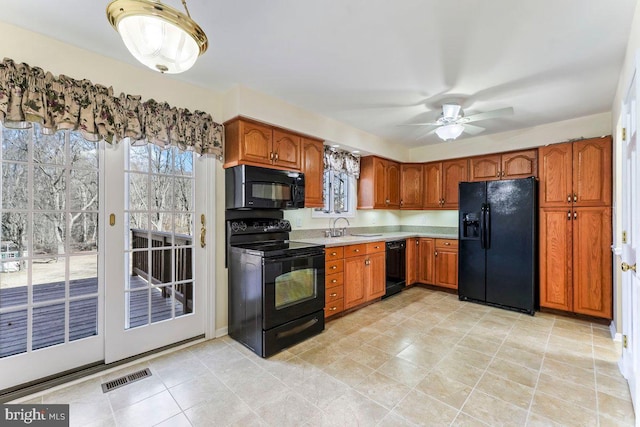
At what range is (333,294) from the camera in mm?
3336

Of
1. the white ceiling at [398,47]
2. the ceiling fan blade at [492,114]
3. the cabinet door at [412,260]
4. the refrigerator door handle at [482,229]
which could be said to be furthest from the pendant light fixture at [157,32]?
the cabinet door at [412,260]

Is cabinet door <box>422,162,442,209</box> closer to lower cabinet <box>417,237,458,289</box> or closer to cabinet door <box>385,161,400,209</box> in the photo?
cabinet door <box>385,161,400,209</box>

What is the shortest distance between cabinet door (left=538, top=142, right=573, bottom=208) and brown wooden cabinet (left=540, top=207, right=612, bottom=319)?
124mm

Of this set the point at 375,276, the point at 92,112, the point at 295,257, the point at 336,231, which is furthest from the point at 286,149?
the point at 375,276

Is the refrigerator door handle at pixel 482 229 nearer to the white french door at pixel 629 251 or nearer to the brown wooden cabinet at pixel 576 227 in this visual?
the brown wooden cabinet at pixel 576 227

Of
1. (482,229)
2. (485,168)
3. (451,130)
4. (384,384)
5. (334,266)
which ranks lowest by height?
(384,384)

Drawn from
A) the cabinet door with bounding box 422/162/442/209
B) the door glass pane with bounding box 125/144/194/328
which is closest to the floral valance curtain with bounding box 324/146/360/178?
the cabinet door with bounding box 422/162/442/209

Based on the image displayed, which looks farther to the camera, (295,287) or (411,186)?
(411,186)

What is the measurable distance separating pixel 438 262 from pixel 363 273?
5.11 feet

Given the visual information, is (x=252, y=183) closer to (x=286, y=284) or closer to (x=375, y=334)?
(x=286, y=284)

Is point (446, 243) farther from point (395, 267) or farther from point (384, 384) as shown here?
point (384, 384)

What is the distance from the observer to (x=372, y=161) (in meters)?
4.52

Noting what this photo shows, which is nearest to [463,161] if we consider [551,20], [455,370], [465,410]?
[551,20]

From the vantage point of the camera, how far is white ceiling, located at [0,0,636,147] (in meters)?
1.73
